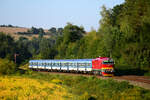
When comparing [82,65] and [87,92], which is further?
[82,65]

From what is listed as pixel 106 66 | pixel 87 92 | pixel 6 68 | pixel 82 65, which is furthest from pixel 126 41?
pixel 87 92

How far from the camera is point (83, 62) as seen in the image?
46.6 metres

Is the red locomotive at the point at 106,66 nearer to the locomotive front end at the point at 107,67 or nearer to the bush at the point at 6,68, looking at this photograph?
the locomotive front end at the point at 107,67

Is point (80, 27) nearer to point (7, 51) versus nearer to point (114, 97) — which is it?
point (7, 51)

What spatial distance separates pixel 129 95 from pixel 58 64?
3429 cm

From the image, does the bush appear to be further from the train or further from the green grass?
the green grass

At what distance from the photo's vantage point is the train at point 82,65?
38156mm

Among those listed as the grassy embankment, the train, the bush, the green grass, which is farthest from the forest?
the grassy embankment

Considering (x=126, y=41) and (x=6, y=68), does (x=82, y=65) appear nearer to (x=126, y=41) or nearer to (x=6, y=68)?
(x=126, y=41)

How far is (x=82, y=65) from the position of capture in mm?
46969

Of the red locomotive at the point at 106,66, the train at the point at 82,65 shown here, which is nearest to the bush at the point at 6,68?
the train at the point at 82,65

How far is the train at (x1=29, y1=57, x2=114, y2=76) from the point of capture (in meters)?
38.2

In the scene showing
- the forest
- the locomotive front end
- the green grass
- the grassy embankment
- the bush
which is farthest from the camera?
the bush

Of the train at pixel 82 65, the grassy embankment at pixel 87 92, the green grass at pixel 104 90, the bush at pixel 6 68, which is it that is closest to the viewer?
the grassy embankment at pixel 87 92
